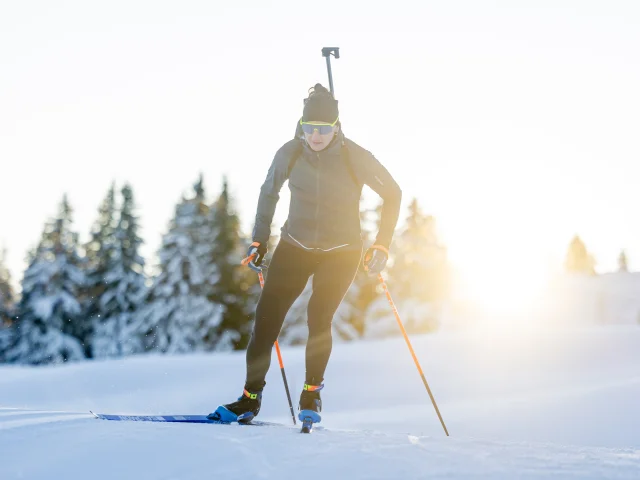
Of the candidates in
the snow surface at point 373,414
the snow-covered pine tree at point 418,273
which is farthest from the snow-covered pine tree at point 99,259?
the snow surface at point 373,414

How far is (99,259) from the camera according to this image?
34875 millimetres

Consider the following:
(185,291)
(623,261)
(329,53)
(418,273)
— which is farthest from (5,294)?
(623,261)

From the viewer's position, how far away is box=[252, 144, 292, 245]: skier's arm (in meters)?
4.67

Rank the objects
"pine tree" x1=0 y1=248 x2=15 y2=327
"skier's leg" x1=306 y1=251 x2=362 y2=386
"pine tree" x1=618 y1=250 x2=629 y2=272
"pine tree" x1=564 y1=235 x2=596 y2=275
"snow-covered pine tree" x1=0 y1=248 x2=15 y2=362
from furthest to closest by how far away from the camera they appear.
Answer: "pine tree" x1=618 y1=250 x2=629 y2=272 → "pine tree" x1=564 y1=235 x2=596 y2=275 → "pine tree" x1=0 y1=248 x2=15 y2=327 → "snow-covered pine tree" x1=0 y1=248 x2=15 y2=362 → "skier's leg" x1=306 y1=251 x2=362 y2=386

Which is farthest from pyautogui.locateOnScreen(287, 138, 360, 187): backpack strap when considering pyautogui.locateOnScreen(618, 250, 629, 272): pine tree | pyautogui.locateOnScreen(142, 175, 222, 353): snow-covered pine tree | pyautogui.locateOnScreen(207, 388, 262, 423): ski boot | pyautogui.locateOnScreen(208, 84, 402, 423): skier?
pyautogui.locateOnScreen(618, 250, 629, 272): pine tree

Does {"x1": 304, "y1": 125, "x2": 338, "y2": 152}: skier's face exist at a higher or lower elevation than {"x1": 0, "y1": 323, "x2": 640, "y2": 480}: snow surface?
higher

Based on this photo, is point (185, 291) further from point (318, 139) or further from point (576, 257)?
point (576, 257)

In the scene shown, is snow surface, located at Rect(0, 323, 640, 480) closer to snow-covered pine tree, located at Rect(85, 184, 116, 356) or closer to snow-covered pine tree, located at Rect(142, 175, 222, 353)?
snow-covered pine tree, located at Rect(142, 175, 222, 353)

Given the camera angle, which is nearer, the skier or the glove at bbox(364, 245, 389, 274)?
the skier

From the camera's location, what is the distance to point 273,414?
7.26m

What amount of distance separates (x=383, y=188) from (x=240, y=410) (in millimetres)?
1973

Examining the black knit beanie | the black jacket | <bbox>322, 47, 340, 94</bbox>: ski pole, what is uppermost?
<bbox>322, 47, 340, 94</bbox>: ski pole

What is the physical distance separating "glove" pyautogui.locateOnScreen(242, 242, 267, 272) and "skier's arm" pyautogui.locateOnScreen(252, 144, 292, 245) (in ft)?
0.15

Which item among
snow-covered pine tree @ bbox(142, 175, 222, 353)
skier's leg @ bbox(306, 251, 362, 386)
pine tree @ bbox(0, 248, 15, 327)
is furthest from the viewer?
pine tree @ bbox(0, 248, 15, 327)
